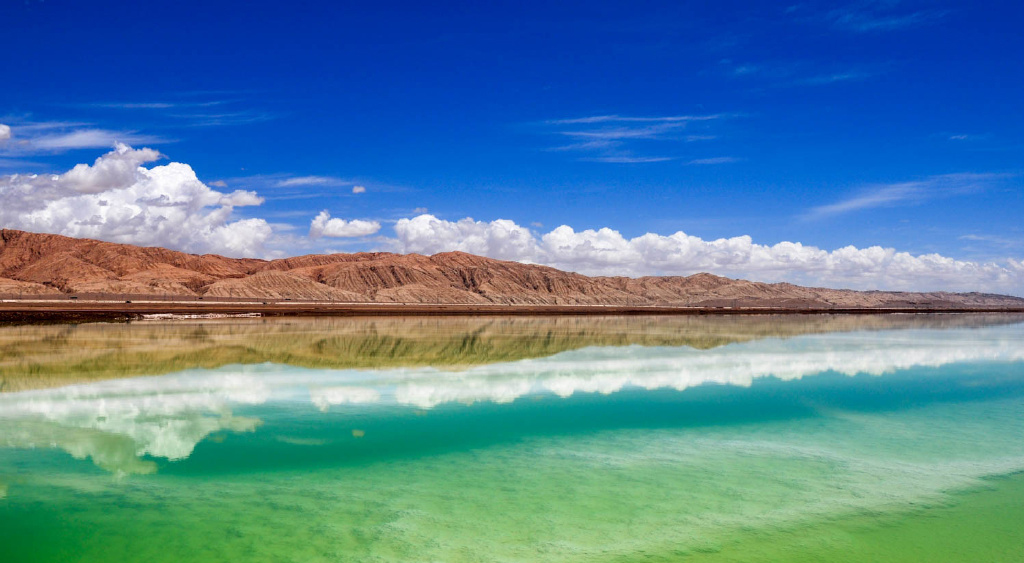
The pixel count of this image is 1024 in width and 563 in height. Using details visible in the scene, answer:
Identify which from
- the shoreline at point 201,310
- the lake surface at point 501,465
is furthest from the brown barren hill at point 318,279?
the lake surface at point 501,465

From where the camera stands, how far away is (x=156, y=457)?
8445 mm

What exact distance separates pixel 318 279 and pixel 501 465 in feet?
464

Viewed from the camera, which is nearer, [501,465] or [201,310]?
[501,465]

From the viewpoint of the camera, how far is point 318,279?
14412 centimetres

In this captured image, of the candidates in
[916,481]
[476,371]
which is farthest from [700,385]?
[916,481]

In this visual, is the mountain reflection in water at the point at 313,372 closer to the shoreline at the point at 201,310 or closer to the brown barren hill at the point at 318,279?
the shoreline at the point at 201,310

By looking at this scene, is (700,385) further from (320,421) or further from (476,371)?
(320,421)

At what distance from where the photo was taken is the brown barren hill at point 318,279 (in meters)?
119

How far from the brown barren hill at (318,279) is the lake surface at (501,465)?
98.8m

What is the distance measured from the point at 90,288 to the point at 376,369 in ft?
381

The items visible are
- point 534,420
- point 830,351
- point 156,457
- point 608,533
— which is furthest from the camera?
point 830,351

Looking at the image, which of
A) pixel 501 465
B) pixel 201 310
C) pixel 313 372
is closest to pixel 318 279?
pixel 201 310

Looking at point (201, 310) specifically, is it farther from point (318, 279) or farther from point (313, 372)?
point (318, 279)

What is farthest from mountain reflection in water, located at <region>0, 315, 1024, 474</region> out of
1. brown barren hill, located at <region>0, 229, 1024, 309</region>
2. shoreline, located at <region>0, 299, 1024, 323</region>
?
brown barren hill, located at <region>0, 229, 1024, 309</region>
